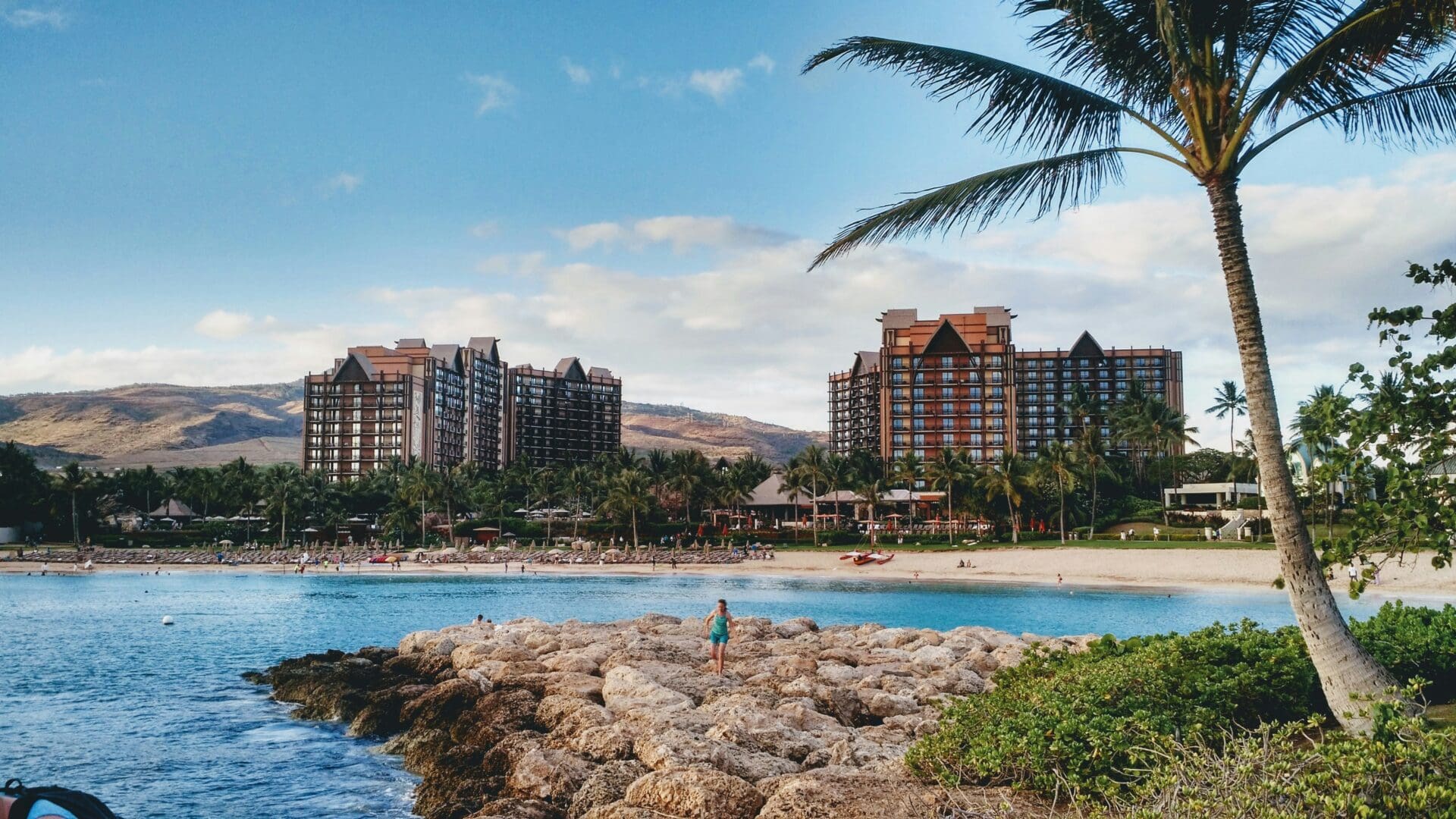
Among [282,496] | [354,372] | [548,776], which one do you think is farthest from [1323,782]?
[354,372]

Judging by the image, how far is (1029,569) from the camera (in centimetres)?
6328

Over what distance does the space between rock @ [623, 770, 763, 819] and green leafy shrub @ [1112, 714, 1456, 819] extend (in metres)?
4.20

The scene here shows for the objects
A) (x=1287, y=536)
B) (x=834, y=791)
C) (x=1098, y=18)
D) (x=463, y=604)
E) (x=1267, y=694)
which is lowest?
(x=463, y=604)

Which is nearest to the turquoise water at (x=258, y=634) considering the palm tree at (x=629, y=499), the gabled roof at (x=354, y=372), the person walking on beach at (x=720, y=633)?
the person walking on beach at (x=720, y=633)

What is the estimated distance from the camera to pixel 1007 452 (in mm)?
80375

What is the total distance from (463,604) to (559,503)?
67.5 meters

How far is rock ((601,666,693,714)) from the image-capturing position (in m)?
14.1

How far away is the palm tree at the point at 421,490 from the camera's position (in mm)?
96875

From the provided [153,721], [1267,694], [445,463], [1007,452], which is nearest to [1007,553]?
[1007,452]

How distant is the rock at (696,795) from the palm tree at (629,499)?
77.3m

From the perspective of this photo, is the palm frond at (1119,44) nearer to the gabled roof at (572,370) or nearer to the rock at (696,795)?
the rock at (696,795)

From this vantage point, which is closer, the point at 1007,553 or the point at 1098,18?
the point at 1098,18

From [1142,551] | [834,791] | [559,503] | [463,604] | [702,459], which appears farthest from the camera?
[559,503]

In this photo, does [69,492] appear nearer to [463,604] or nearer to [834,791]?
[463,604]
